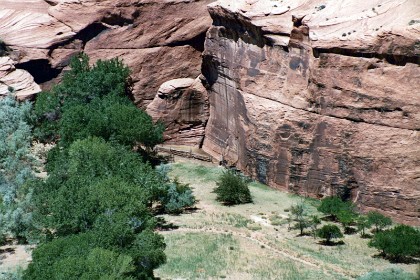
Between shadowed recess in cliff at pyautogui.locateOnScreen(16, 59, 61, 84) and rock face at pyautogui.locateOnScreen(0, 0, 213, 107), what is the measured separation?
0.07 metres

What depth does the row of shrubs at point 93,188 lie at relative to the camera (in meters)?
37.5

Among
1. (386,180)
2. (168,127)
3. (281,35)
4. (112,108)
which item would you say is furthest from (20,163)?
(386,180)

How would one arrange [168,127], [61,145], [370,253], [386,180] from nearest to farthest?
[370,253]
[386,180]
[61,145]
[168,127]

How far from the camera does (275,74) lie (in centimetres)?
5097

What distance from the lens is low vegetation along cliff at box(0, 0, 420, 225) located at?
45438mm

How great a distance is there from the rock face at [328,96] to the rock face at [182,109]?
3810mm

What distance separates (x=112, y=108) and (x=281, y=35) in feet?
38.3

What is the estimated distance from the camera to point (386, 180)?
1820 inches

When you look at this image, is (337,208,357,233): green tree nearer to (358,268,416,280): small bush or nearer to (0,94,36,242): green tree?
(358,268,416,280): small bush

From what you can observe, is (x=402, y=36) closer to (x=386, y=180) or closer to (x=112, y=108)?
(x=386, y=180)

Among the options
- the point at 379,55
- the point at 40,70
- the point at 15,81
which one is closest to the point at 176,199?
the point at 379,55

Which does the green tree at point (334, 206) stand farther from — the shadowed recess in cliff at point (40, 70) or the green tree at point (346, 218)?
the shadowed recess in cliff at point (40, 70)

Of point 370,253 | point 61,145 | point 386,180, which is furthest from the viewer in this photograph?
point 61,145

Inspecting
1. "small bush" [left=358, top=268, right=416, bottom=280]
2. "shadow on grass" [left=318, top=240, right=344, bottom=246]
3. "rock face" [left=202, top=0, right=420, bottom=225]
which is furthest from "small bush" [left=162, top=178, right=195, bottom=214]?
"small bush" [left=358, top=268, right=416, bottom=280]
